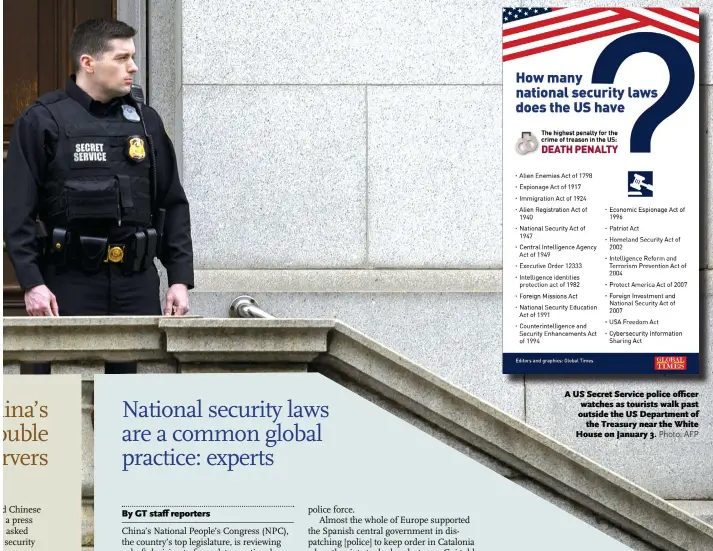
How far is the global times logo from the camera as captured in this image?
7.68 metres

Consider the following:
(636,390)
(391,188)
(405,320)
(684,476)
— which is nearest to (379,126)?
(391,188)

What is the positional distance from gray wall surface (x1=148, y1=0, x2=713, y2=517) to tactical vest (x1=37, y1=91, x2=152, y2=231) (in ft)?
6.24

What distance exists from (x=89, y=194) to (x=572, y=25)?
11.6ft

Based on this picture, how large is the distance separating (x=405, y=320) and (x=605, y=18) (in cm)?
225

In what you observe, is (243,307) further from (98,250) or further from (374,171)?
(98,250)

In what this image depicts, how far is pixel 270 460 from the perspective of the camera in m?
4.84

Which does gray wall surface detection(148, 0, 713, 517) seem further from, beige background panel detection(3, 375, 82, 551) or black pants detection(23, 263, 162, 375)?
beige background panel detection(3, 375, 82, 551)

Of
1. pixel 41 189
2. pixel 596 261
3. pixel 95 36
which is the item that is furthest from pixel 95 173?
pixel 596 261

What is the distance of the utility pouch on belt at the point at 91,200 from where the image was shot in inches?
217

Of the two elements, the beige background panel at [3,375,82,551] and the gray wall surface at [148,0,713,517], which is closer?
the beige background panel at [3,375,82,551]

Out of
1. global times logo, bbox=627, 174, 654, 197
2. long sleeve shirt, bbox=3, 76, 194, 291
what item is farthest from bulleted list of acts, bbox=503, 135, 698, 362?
long sleeve shirt, bbox=3, 76, 194, 291

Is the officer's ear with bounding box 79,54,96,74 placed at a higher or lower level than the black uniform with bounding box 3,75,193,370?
higher

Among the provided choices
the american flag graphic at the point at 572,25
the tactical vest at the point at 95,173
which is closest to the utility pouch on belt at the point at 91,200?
the tactical vest at the point at 95,173

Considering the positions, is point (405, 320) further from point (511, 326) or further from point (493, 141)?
point (493, 141)
